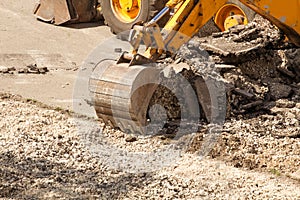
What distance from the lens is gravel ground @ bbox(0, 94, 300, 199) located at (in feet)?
16.5

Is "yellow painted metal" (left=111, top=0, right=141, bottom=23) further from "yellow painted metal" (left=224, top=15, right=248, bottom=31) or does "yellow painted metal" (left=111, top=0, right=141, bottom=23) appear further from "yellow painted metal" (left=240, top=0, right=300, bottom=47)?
"yellow painted metal" (left=240, top=0, right=300, bottom=47)

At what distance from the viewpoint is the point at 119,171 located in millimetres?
5492

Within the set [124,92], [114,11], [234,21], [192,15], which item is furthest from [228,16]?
[124,92]

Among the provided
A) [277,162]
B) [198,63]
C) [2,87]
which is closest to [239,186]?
[277,162]

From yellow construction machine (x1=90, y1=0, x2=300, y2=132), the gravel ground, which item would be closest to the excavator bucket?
the gravel ground

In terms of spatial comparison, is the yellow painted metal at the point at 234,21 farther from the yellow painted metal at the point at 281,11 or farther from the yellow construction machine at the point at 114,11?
the yellow painted metal at the point at 281,11

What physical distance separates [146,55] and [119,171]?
1241 millimetres

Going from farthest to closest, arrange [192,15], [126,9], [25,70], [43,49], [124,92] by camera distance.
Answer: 1. [126,9]
2. [43,49]
3. [25,70]
4. [192,15]
5. [124,92]

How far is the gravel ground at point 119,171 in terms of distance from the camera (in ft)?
16.5

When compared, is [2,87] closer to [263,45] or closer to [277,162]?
[263,45]

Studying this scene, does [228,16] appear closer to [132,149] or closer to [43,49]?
[43,49]

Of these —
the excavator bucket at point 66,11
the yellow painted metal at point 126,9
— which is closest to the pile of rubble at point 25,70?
the yellow painted metal at point 126,9

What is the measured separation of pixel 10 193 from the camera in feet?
16.2

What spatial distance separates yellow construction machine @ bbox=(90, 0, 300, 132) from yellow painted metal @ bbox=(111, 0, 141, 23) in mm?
3730
